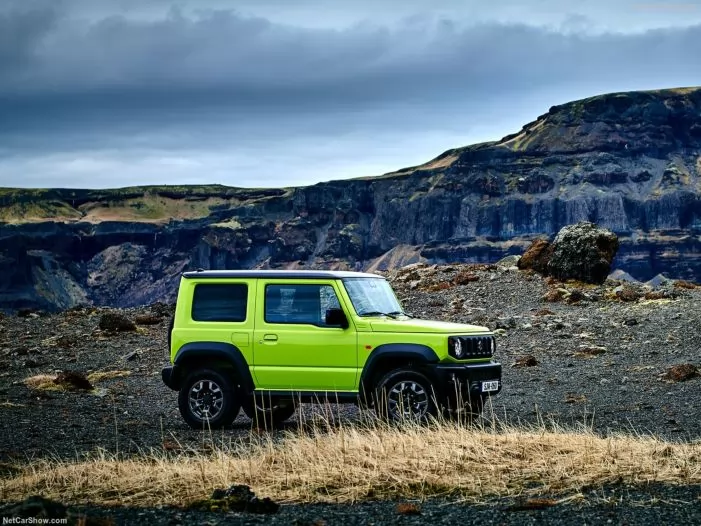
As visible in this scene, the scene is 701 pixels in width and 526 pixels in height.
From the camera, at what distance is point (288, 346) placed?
1557cm

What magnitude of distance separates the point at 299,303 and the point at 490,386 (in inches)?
124

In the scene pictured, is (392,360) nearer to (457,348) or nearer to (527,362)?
(457,348)

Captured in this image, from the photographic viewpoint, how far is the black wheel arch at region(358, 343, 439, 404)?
14.8 metres

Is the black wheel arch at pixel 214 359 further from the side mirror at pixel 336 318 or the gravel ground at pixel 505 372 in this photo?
the side mirror at pixel 336 318

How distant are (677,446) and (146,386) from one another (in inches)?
553

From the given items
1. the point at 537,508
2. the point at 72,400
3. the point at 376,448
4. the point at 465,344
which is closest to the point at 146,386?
the point at 72,400

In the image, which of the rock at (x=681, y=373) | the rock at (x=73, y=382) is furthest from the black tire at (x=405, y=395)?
the rock at (x=73, y=382)

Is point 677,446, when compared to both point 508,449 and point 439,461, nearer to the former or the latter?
point 508,449

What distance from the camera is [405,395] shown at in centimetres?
1484

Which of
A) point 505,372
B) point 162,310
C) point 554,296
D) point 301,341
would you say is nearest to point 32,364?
point 162,310

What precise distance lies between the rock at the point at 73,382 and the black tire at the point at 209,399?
23.0 ft

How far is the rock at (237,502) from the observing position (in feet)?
30.6

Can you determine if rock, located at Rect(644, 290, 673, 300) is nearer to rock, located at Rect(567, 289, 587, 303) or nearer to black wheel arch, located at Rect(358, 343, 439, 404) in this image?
rock, located at Rect(567, 289, 587, 303)

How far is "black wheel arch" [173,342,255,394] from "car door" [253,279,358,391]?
7.8 inches
